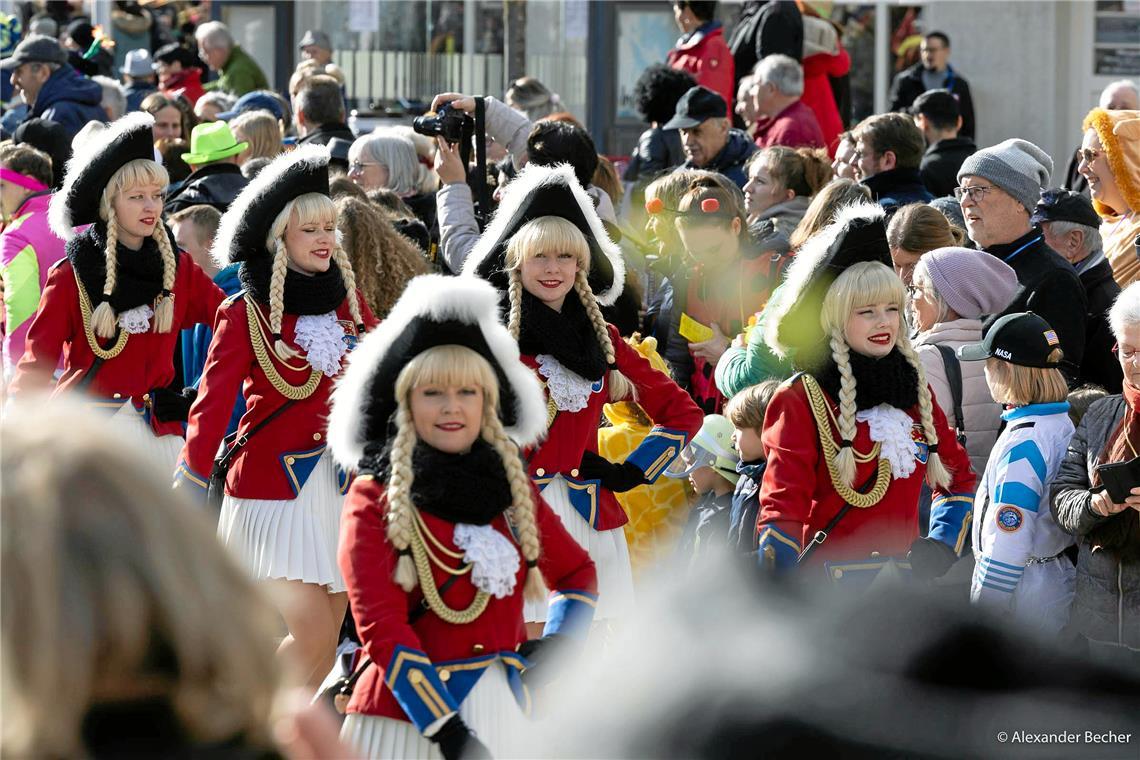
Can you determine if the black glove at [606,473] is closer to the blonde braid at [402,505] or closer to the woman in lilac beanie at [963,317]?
the woman in lilac beanie at [963,317]

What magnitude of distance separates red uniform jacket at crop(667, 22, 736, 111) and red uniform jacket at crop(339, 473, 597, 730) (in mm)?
6942

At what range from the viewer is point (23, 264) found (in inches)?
289

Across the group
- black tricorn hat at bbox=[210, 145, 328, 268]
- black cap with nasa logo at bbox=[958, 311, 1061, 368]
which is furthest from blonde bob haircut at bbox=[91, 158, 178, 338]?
black cap with nasa logo at bbox=[958, 311, 1061, 368]

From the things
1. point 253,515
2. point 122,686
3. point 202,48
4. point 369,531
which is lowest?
point 253,515

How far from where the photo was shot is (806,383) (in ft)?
15.5

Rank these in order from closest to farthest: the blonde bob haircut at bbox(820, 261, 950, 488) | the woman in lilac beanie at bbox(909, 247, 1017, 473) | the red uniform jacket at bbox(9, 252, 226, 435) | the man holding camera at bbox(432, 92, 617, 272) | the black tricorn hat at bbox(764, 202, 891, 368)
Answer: the blonde bob haircut at bbox(820, 261, 950, 488) → the black tricorn hat at bbox(764, 202, 891, 368) → the woman in lilac beanie at bbox(909, 247, 1017, 473) → the red uniform jacket at bbox(9, 252, 226, 435) → the man holding camera at bbox(432, 92, 617, 272)

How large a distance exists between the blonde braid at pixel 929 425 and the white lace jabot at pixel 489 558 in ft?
4.88

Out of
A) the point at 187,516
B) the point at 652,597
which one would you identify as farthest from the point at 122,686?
the point at 652,597

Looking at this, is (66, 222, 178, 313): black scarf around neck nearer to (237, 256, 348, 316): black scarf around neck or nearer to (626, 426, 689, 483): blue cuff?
(237, 256, 348, 316): black scarf around neck

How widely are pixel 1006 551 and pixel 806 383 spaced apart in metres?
0.80

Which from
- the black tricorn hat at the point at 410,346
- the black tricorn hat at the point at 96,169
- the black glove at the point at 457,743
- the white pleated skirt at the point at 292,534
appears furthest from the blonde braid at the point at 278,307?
the black glove at the point at 457,743

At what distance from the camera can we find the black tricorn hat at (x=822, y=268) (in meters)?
4.80

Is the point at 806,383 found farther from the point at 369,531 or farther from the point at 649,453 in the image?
the point at 369,531

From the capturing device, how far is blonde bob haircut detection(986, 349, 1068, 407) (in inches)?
199
